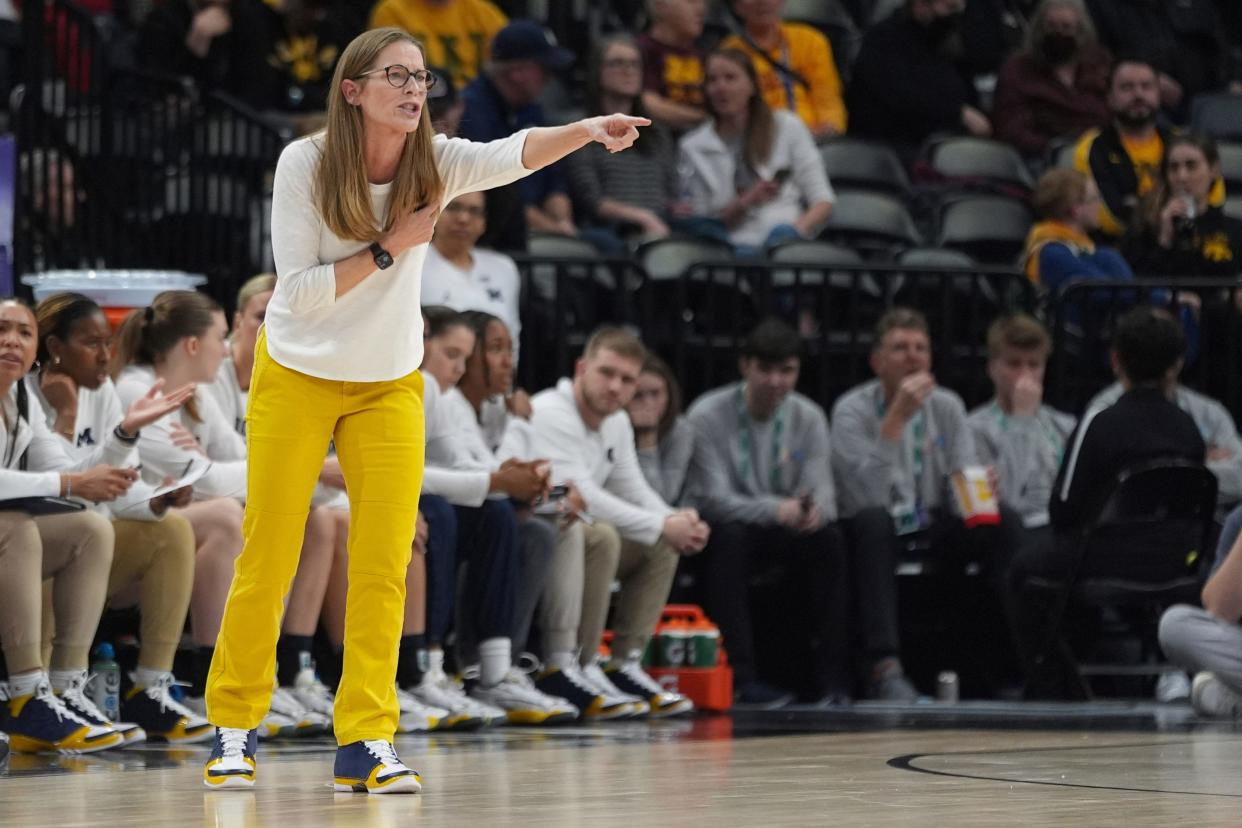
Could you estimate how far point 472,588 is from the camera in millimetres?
6773

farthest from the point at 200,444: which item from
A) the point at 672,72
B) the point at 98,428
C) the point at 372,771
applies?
the point at 672,72

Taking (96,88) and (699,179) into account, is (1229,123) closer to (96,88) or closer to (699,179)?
(699,179)

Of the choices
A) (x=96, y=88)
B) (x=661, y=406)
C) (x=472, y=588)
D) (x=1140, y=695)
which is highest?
(x=96, y=88)

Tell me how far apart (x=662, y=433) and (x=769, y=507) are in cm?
51

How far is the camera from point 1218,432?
8.35 metres

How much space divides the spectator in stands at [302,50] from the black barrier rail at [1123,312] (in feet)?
11.5

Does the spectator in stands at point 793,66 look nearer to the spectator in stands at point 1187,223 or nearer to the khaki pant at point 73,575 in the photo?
the spectator in stands at point 1187,223

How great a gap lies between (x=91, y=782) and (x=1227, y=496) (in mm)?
5119

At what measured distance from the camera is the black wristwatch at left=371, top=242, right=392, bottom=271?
434 cm

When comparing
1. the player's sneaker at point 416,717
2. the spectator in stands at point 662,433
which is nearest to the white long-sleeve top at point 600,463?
the spectator in stands at point 662,433

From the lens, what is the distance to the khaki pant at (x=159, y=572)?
583 centimetres

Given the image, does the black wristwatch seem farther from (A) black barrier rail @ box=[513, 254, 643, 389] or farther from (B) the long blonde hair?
(A) black barrier rail @ box=[513, 254, 643, 389]

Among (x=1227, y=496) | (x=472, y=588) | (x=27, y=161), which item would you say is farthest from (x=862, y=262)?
(x=27, y=161)

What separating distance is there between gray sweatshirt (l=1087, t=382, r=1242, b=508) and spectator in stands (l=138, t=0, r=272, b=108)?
158 inches
